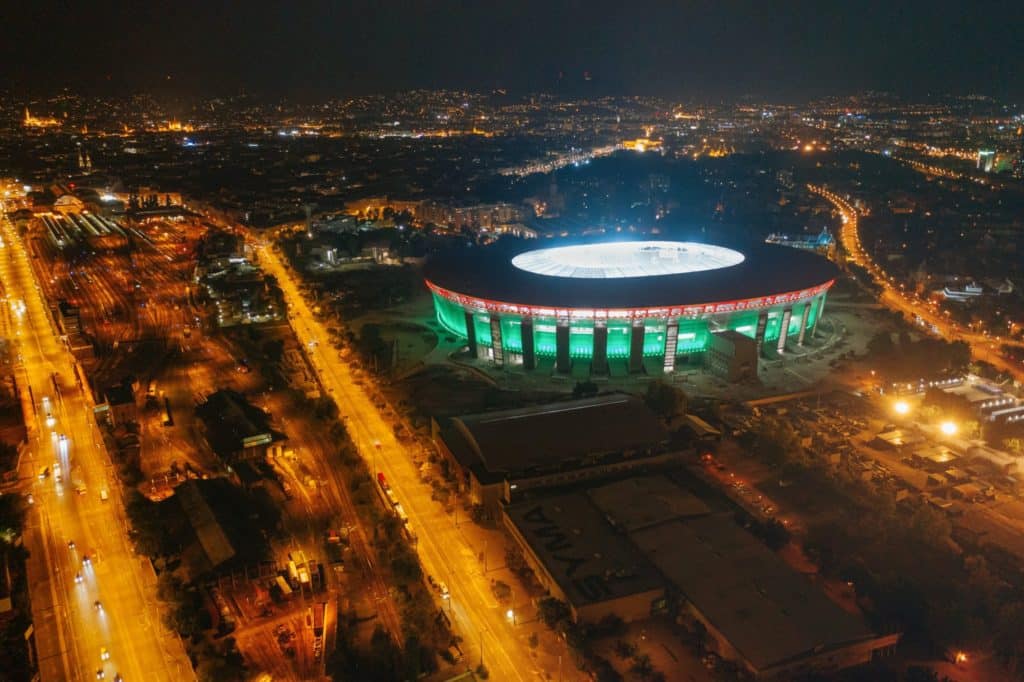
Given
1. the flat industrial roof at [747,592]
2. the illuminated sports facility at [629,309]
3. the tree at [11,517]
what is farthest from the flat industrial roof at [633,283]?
the tree at [11,517]

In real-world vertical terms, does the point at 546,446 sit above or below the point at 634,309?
below

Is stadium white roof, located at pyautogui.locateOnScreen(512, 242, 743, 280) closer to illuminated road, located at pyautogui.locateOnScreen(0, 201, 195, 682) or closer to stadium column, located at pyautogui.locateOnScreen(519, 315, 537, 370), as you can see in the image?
stadium column, located at pyautogui.locateOnScreen(519, 315, 537, 370)

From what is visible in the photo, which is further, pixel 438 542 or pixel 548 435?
pixel 548 435

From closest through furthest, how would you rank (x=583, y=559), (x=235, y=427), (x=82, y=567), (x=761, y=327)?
(x=583, y=559)
(x=82, y=567)
(x=235, y=427)
(x=761, y=327)

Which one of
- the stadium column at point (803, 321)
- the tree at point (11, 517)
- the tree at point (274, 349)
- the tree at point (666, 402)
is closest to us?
the tree at point (11, 517)

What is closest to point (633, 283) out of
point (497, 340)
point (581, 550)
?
point (497, 340)

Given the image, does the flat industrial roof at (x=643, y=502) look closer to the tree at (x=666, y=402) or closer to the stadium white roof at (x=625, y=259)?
the tree at (x=666, y=402)

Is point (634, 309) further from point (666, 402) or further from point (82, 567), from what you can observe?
point (82, 567)
